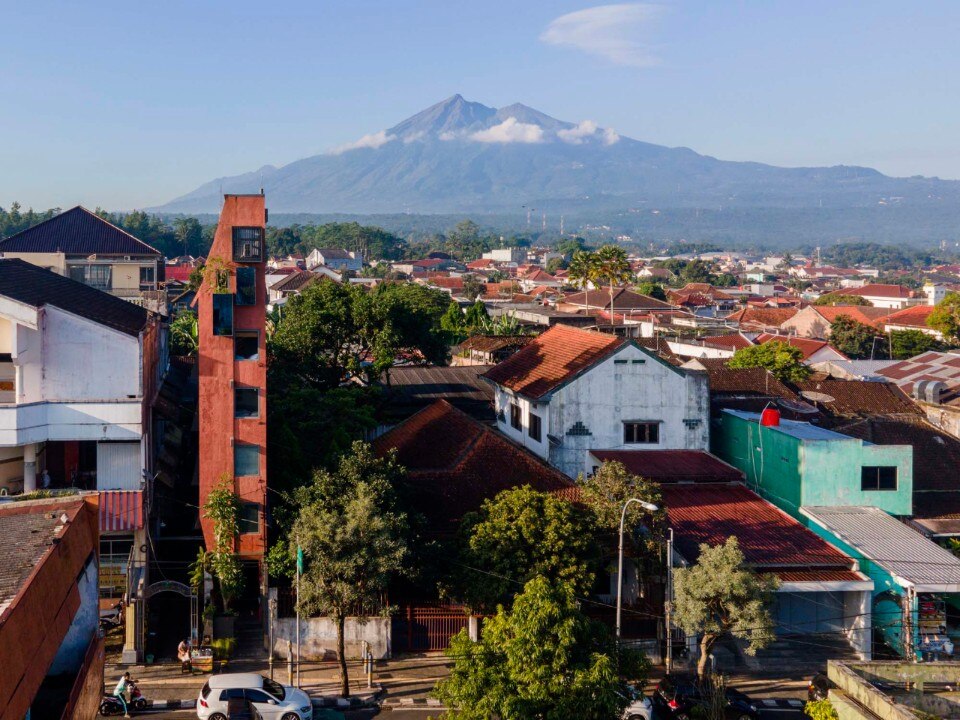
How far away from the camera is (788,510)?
96.0ft

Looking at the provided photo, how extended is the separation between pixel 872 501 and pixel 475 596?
12601 mm

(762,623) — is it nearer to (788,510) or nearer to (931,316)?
(788,510)

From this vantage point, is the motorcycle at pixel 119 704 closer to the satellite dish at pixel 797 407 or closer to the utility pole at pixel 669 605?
the utility pole at pixel 669 605

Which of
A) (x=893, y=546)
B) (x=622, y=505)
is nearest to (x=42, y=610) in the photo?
(x=622, y=505)

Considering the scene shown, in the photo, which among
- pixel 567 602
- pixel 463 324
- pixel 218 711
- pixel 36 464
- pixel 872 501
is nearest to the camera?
pixel 567 602

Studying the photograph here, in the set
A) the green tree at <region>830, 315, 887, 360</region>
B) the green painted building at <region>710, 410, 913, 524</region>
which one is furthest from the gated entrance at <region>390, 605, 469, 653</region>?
the green tree at <region>830, 315, 887, 360</region>

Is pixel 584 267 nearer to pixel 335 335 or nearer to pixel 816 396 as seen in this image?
pixel 816 396

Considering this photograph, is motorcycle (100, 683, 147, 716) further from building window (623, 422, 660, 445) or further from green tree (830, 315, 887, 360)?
green tree (830, 315, 887, 360)

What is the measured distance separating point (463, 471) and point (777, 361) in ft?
82.9

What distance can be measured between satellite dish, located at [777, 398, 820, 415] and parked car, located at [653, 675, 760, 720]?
17.2 m

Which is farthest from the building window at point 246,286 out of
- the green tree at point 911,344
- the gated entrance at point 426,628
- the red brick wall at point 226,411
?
the green tree at point 911,344

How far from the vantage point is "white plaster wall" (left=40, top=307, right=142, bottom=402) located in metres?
23.6

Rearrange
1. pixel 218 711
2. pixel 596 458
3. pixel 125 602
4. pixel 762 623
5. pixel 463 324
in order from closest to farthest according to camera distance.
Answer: pixel 218 711 < pixel 762 623 < pixel 125 602 < pixel 596 458 < pixel 463 324

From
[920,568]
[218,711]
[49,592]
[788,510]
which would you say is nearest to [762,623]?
[920,568]
